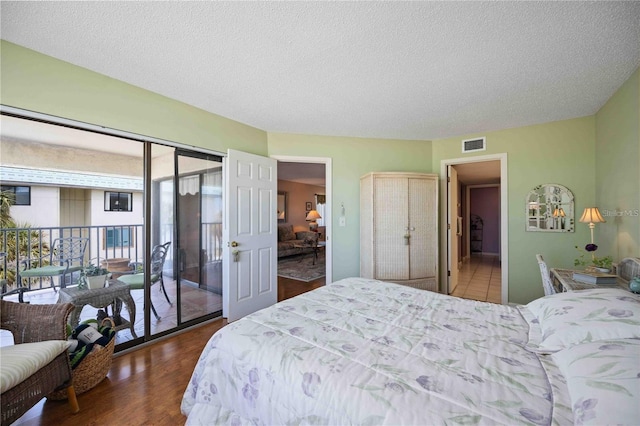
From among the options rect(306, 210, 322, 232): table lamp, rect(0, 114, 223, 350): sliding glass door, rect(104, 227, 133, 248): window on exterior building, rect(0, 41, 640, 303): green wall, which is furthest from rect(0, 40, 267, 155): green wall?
rect(306, 210, 322, 232): table lamp

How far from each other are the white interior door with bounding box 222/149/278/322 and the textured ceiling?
77cm

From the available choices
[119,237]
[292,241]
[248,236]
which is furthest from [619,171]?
[292,241]

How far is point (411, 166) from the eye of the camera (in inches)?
159

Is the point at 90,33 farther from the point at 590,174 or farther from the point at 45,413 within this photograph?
the point at 590,174

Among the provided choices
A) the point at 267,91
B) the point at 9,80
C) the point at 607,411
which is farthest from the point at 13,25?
the point at 607,411

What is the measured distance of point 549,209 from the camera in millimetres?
3271

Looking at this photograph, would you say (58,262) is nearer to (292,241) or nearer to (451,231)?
(292,241)

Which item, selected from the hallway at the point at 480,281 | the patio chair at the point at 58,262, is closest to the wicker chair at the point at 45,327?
the patio chair at the point at 58,262

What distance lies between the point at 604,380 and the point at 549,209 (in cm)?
319

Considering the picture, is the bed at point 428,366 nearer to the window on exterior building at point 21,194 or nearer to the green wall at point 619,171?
the green wall at point 619,171

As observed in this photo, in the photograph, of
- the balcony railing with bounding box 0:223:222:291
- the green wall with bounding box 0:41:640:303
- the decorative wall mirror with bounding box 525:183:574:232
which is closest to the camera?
the green wall with bounding box 0:41:640:303

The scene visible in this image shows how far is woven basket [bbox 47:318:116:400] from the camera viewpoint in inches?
70.8

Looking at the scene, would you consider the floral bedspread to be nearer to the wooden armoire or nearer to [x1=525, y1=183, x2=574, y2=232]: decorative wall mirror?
the wooden armoire

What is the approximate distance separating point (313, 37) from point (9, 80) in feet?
6.89
